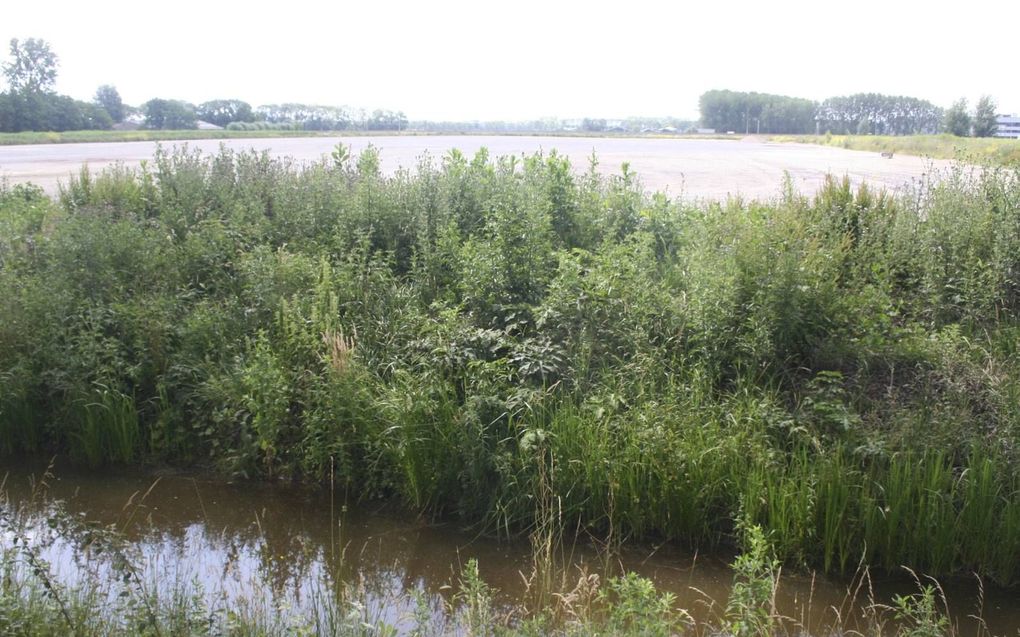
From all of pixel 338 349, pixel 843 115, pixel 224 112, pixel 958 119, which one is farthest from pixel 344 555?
pixel 224 112

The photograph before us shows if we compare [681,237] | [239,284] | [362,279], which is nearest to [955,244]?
[681,237]

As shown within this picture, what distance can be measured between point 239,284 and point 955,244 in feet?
25.7

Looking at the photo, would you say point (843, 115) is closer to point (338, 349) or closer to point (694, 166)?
point (694, 166)

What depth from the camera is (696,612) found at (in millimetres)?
5422

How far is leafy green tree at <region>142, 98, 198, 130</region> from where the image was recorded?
1863 inches

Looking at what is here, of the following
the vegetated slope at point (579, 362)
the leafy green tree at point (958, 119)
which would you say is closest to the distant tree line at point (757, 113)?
the leafy green tree at point (958, 119)

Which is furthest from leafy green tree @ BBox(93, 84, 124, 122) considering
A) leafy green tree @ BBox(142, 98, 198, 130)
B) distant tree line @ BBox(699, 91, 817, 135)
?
distant tree line @ BBox(699, 91, 817, 135)

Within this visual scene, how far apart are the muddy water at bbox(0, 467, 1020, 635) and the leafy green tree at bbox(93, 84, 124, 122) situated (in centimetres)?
4963

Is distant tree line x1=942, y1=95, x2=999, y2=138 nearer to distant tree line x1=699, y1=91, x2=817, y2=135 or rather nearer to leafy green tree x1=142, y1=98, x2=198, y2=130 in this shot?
distant tree line x1=699, y1=91, x2=817, y2=135

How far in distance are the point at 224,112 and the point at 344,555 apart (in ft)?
165

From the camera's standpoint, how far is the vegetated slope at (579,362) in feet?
20.3

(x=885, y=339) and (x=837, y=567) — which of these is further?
(x=885, y=339)

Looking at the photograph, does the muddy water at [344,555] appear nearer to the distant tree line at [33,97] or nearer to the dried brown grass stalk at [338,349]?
the dried brown grass stalk at [338,349]

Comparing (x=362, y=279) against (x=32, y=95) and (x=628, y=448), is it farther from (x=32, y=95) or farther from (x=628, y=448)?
(x=32, y=95)
